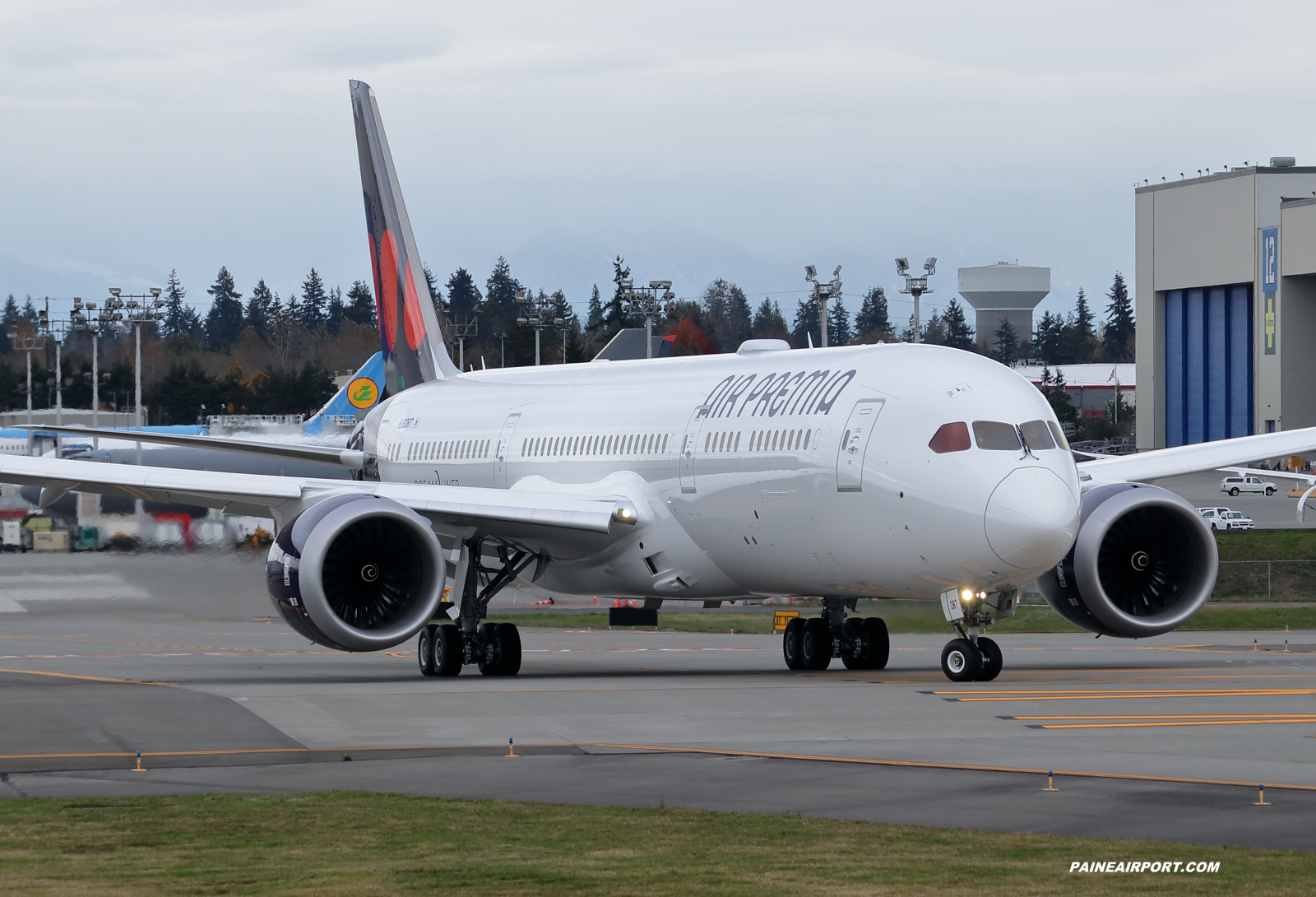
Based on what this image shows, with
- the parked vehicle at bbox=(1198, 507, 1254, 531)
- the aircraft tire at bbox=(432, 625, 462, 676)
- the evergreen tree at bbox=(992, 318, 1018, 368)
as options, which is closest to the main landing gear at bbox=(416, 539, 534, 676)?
the aircraft tire at bbox=(432, 625, 462, 676)

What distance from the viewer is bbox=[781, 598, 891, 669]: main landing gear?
85.3 feet

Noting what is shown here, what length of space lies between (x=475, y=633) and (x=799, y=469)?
20.0ft

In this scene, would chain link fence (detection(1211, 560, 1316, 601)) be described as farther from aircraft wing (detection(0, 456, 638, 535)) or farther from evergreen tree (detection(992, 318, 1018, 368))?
evergreen tree (detection(992, 318, 1018, 368))

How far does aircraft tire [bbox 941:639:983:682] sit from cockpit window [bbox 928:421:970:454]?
→ 97.2 inches

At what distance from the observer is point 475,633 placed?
2709 centimetres

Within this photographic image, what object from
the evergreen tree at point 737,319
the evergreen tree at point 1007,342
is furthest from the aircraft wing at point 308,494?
the evergreen tree at point 1007,342

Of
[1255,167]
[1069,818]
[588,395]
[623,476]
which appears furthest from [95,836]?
[1255,167]

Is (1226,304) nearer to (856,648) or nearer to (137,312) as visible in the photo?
(137,312)

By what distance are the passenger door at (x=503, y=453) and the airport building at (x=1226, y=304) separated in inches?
2938

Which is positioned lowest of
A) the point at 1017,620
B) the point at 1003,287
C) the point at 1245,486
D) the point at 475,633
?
the point at 1017,620

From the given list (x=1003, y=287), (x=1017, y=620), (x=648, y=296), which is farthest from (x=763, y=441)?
(x=1003, y=287)

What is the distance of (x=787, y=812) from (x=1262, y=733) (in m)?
6.80

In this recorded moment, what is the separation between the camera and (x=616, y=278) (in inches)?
3056

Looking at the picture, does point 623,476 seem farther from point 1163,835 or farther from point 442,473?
point 1163,835
